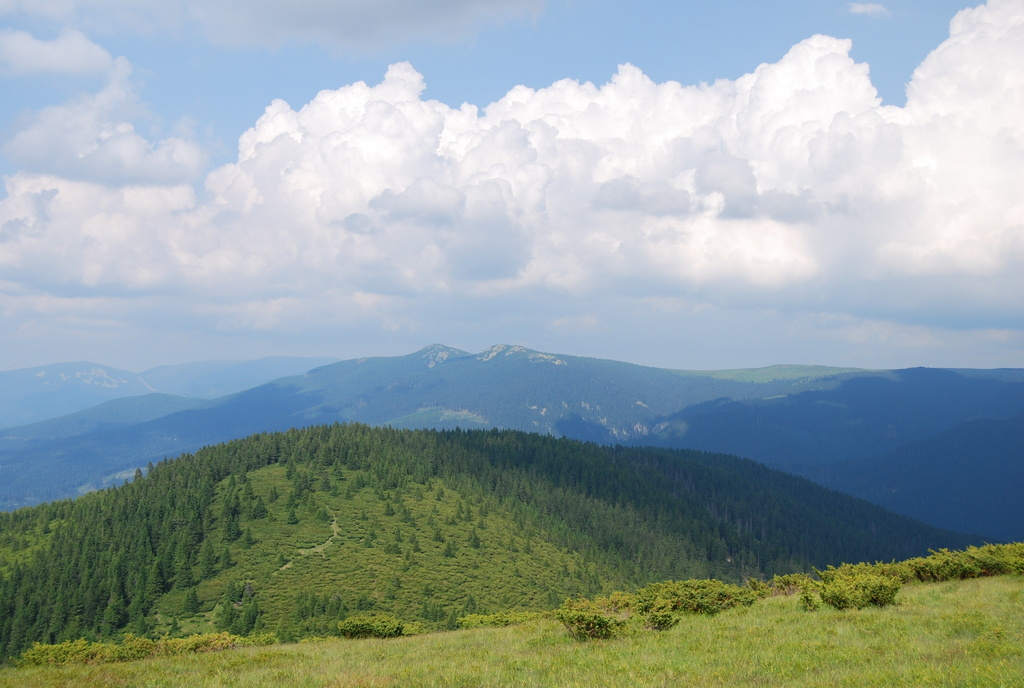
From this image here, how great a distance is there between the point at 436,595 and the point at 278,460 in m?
79.2

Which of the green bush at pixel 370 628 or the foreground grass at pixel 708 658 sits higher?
the foreground grass at pixel 708 658

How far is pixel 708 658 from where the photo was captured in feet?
84.9

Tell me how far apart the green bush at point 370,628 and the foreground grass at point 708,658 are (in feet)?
37.2

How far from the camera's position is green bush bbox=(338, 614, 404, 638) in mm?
47312

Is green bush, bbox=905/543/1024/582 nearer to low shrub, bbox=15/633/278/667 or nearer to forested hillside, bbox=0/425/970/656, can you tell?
low shrub, bbox=15/633/278/667

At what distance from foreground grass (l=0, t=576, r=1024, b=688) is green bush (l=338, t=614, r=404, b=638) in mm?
11329

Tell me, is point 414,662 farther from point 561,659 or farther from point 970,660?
point 970,660

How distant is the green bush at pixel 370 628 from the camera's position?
4731cm

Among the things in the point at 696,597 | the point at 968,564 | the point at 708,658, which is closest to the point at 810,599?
the point at 696,597

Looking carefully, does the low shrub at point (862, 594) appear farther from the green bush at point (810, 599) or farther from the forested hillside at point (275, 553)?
the forested hillside at point (275, 553)

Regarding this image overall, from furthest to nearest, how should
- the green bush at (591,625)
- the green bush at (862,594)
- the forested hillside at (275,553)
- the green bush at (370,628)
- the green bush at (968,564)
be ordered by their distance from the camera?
the forested hillside at (275,553), the green bush at (370,628), the green bush at (968,564), the green bush at (862,594), the green bush at (591,625)

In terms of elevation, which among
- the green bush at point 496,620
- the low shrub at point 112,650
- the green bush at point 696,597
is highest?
the green bush at point 696,597

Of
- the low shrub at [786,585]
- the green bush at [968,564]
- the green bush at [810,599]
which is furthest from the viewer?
the low shrub at [786,585]

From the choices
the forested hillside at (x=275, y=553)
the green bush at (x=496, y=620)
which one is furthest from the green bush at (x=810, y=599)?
the forested hillside at (x=275, y=553)
